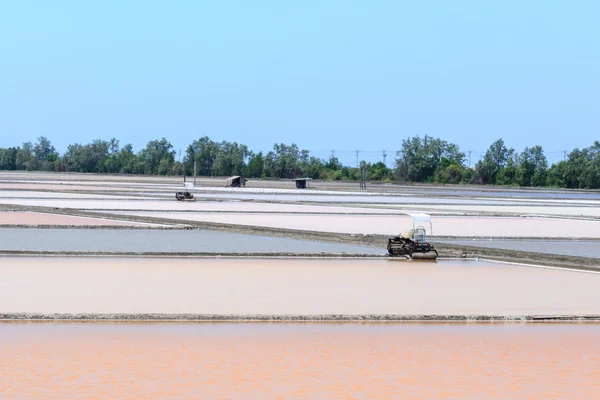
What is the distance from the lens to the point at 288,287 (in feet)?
48.6

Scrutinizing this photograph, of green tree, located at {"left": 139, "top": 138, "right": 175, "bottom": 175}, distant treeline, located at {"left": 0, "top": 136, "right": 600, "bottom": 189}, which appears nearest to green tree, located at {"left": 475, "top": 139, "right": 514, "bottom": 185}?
distant treeline, located at {"left": 0, "top": 136, "right": 600, "bottom": 189}

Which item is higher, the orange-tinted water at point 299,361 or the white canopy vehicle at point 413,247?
the white canopy vehicle at point 413,247

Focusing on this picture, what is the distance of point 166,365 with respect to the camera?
957cm

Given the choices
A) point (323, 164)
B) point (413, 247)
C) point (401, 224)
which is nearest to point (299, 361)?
point (413, 247)

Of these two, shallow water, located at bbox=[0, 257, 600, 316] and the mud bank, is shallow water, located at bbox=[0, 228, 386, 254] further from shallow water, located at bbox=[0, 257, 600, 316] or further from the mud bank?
the mud bank

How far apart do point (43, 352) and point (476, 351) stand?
4511 millimetres

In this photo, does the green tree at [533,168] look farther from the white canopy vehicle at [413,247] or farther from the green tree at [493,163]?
the white canopy vehicle at [413,247]

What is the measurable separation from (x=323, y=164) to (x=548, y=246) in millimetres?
126807

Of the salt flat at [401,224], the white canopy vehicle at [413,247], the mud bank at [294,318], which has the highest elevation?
the white canopy vehicle at [413,247]

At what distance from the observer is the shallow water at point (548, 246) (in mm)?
21281

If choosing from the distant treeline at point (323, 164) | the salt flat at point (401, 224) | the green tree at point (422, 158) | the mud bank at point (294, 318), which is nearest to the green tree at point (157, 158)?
the distant treeline at point (323, 164)

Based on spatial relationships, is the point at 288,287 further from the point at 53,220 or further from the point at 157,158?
the point at 157,158

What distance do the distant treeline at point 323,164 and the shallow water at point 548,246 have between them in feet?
265

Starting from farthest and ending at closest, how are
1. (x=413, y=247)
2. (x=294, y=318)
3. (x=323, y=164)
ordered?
(x=323, y=164) → (x=413, y=247) → (x=294, y=318)
